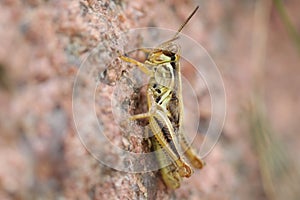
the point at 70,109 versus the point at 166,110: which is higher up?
the point at 166,110

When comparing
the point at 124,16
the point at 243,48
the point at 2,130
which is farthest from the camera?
the point at 243,48

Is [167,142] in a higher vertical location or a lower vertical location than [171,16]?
lower

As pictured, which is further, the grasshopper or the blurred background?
the grasshopper

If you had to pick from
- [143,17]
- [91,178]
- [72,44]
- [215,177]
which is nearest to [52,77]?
[72,44]

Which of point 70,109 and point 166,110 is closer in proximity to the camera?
point 70,109

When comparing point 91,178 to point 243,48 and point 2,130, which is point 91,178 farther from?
point 243,48
